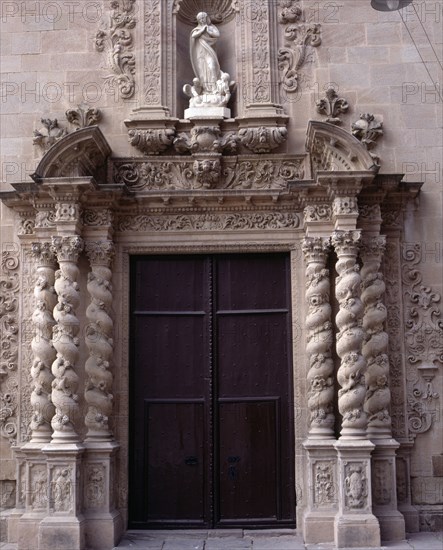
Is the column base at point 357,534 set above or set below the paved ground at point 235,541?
above

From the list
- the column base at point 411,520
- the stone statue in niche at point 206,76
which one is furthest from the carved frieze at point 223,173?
the column base at point 411,520

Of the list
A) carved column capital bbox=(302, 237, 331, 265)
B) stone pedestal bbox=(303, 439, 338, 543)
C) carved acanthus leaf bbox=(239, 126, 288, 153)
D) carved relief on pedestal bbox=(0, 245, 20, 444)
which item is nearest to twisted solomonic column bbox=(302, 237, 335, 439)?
carved column capital bbox=(302, 237, 331, 265)

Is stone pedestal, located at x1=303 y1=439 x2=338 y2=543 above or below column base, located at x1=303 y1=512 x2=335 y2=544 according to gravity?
above

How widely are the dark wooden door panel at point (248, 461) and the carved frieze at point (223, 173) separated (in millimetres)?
2719

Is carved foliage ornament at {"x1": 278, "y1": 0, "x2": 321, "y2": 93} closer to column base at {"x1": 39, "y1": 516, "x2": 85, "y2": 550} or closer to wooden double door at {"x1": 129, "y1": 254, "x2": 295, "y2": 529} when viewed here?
wooden double door at {"x1": 129, "y1": 254, "x2": 295, "y2": 529}

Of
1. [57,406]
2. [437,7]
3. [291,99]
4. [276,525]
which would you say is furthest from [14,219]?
[437,7]

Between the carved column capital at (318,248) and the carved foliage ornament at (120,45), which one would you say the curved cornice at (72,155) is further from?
the carved column capital at (318,248)

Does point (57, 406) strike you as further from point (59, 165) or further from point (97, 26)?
point (97, 26)

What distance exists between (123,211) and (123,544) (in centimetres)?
394

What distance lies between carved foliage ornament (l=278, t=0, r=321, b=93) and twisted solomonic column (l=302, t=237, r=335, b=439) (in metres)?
2.25

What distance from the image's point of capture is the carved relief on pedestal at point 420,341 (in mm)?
9531

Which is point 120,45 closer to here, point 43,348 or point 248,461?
point 43,348

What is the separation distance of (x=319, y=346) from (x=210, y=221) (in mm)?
2075

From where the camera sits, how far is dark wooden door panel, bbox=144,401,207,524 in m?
9.56
